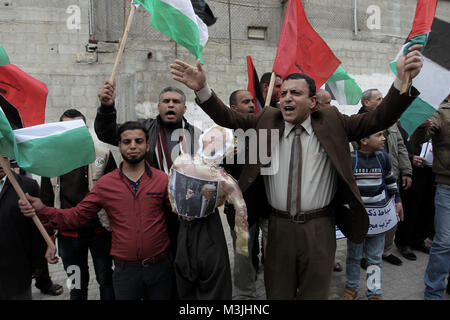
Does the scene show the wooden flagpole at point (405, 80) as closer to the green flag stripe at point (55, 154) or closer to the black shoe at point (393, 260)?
the green flag stripe at point (55, 154)

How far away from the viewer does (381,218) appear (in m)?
3.59

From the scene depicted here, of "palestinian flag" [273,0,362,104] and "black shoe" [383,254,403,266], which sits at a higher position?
"palestinian flag" [273,0,362,104]

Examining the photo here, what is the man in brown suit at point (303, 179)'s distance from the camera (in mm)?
2391

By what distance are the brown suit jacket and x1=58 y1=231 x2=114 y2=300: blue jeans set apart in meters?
1.53

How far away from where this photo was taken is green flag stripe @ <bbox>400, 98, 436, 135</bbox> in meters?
2.77

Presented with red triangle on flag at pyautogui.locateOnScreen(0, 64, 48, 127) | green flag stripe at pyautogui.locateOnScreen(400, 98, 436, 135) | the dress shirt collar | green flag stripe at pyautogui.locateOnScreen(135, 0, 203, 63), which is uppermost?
green flag stripe at pyautogui.locateOnScreen(135, 0, 203, 63)

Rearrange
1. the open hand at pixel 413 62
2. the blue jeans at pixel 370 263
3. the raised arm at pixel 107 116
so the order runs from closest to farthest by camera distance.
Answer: the open hand at pixel 413 62, the raised arm at pixel 107 116, the blue jeans at pixel 370 263

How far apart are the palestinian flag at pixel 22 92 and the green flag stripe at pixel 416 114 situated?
10.2 ft

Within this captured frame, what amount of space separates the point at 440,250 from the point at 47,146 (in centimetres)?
352

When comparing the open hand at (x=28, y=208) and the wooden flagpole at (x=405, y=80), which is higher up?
the wooden flagpole at (x=405, y=80)

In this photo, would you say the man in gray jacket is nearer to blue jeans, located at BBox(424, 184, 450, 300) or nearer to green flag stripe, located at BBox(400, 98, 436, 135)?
blue jeans, located at BBox(424, 184, 450, 300)

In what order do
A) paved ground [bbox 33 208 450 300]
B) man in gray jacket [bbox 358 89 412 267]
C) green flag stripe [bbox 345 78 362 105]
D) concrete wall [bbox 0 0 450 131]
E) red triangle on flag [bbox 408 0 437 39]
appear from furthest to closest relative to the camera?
concrete wall [bbox 0 0 450 131] < green flag stripe [bbox 345 78 362 105] < man in gray jacket [bbox 358 89 412 267] < paved ground [bbox 33 208 450 300] < red triangle on flag [bbox 408 0 437 39]

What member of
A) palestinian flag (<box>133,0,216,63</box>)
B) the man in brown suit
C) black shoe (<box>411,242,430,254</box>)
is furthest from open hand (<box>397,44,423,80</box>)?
black shoe (<box>411,242,430,254</box>)

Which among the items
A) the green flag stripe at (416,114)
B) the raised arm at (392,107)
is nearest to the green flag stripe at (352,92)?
the green flag stripe at (416,114)
